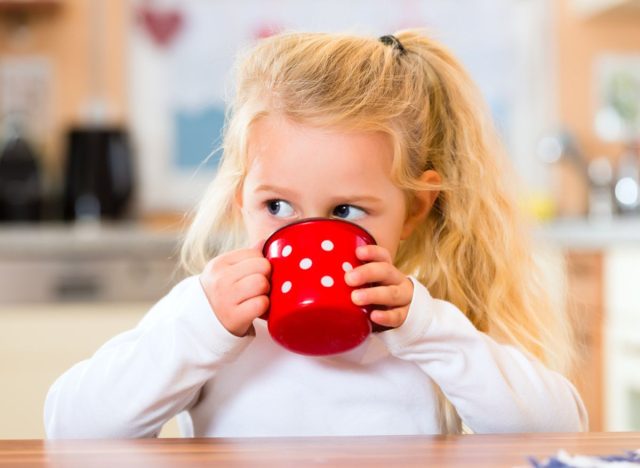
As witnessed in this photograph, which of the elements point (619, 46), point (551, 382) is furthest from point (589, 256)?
point (551, 382)

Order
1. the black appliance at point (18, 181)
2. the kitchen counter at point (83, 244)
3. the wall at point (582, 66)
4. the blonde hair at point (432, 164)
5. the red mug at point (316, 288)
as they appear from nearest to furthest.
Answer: the red mug at point (316, 288) < the blonde hair at point (432, 164) < the kitchen counter at point (83, 244) < the black appliance at point (18, 181) < the wall at point (582, 66)

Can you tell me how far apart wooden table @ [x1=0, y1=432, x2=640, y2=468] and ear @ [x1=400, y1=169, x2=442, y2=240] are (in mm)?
442

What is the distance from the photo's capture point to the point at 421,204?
123 centimetres

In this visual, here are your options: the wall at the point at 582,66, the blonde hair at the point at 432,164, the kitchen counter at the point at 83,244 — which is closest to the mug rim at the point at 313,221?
the blonde hair at the point at 432,164

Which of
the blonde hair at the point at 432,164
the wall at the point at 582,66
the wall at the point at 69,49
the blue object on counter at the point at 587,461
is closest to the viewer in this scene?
the blue object on counter at the point at 587,461

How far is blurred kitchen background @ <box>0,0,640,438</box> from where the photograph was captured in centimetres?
331

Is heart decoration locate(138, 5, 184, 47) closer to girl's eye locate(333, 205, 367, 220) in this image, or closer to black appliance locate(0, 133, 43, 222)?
black appliance locate(0, 133, 43, 222)

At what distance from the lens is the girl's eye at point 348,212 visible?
1.06 metres

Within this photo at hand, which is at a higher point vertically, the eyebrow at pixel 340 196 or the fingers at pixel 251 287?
the eyebrow at pixel 340 196

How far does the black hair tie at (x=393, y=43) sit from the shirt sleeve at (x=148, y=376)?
1.25 feet

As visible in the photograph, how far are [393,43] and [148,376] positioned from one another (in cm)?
48

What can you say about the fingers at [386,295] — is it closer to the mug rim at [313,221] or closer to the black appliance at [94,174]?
the mug rim at [313,221]

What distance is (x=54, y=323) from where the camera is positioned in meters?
2.78

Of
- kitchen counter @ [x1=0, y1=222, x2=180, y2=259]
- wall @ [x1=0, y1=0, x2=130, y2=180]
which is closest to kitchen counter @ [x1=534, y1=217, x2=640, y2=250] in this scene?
kitchen counter @ [x1=0, y1=222, x2=180, y2=259]
